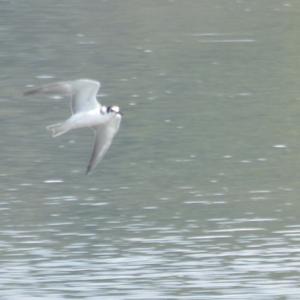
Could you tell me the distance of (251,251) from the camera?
61.4ft

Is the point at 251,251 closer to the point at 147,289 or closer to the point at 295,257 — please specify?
the point at 295,257

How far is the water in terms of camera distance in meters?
17.8

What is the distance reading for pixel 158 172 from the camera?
22.8 meters

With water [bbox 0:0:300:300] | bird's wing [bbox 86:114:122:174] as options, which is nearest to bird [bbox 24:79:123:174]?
bird's wing [bbox 86:114:122:174]

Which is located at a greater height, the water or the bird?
the bird

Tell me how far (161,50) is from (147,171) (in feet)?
42.0

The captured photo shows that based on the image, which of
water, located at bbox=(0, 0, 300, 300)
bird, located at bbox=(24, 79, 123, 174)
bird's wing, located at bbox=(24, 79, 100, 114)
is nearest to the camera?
bird, located at bbox=(24, 79, 123, 174)

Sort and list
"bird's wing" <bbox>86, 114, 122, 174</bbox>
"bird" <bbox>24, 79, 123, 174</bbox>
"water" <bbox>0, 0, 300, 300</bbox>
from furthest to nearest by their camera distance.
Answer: "water" <bbox>0, 0, 300, 300</bbox>, "bird's wing" <bbox>86, 114, 122, 174</bbox>, "bird" <bbox>24, 79, 123, 174</bbox>

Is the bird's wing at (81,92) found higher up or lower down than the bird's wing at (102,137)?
higher up

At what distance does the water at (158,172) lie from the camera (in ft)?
58.3

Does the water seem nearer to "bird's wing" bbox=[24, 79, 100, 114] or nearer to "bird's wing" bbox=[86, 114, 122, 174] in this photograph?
"bird's wing" bbox=[86, 114, 122, 174]

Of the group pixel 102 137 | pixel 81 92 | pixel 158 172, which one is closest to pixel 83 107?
pixel 81 92

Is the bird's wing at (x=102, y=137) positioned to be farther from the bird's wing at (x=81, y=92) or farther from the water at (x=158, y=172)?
the water at (x=158, y=172)

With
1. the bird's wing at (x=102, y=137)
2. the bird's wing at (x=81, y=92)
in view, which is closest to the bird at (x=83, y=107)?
the bird's wing at (x=81, y=92)
